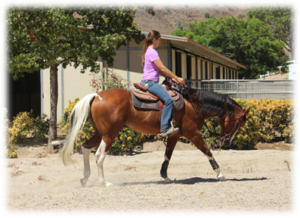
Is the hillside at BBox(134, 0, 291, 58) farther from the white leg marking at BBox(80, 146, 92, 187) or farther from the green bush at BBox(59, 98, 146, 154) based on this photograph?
the white leg marking at BBox(80, 146, 92, 187)

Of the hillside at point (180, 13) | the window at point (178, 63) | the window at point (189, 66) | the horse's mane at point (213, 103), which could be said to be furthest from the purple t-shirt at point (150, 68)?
the hillside at point (180, 13)

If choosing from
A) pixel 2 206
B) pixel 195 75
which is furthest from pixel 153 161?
pixel 195 75

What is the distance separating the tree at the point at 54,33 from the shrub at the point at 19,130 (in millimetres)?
655

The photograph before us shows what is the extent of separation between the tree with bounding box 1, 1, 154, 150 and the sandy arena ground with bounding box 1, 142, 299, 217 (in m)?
3.53

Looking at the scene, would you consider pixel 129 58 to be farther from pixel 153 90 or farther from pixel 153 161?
pixel 153 90

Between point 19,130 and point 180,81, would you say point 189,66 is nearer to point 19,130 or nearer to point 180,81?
point 19,130

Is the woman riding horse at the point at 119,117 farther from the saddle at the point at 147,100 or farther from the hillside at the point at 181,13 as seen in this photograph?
the hillside at the point at 181,13

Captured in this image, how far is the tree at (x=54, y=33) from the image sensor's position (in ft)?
32.2

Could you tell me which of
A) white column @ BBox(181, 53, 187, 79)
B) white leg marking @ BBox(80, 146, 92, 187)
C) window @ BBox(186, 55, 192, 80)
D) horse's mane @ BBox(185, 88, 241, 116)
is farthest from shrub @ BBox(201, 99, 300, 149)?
window @ BBox(186, 55, 192, 80)

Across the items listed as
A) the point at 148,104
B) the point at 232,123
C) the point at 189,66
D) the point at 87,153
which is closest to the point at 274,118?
the point at 232,123

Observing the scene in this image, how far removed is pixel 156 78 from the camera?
5914mm

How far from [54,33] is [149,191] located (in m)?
6.80

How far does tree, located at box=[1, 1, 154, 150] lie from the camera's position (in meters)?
9.82

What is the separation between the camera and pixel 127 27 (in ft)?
39.1
